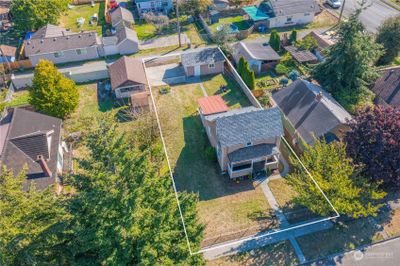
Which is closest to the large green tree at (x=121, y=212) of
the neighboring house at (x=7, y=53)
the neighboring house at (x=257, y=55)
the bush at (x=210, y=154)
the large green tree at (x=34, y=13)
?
the bush at (x=210, y=154)

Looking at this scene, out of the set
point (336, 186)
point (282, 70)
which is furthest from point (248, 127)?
point (282, 70)

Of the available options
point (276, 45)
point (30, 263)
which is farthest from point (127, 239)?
point (276, 45)

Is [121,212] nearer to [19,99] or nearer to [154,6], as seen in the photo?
[19,99]

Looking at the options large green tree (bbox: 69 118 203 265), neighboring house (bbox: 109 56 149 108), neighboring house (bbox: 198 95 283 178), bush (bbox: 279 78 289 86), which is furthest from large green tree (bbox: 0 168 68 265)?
bush (bbox: 279 78 289 86)

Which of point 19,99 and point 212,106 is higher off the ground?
point 212,106

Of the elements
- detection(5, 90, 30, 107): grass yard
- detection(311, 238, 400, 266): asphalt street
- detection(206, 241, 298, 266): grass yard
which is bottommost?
detection(206, 241, 298, 266): grass yard

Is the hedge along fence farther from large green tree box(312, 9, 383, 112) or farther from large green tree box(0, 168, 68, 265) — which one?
large green tree box(0, 168, 68, 265)
